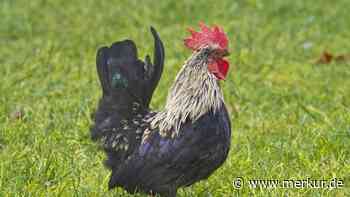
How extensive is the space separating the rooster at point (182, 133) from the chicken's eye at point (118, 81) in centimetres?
18

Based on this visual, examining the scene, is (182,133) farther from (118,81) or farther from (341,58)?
(341,58)

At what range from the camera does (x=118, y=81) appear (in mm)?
5227

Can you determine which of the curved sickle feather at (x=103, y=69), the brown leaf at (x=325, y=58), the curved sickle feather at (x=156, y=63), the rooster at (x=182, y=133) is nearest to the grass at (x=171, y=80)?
the brown leaf at (x=325, y=58)

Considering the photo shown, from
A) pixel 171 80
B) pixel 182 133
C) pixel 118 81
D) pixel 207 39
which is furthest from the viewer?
pixel 171 80

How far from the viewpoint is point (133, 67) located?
5.25 meters

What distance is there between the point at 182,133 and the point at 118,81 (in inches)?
31.0

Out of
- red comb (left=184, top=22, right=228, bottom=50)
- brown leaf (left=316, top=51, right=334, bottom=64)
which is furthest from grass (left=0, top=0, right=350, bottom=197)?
red comb (left=184, top=22, right=228, bottom=50)

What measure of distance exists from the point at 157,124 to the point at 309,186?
112cm

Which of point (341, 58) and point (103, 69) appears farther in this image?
point (341, 58)

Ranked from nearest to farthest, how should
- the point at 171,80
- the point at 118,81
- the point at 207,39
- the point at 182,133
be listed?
the point at 182,133
the point at 207,39
the point at 118,81
the point at 171,80

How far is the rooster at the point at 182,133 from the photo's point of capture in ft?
15.1

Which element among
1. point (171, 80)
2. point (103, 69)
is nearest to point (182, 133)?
point (103, 69)

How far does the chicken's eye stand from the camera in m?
5.21

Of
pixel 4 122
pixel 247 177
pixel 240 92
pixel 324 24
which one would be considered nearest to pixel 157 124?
pixel 247 177
